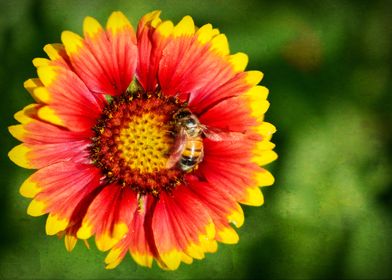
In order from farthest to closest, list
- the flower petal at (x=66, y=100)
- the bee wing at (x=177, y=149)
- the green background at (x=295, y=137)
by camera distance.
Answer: the green background at (x=295, y=137), the bee wing at (x=177, y=149), the flower petal at (x=66, y=100)

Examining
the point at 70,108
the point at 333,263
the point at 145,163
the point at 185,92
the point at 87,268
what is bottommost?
the point at 87,268

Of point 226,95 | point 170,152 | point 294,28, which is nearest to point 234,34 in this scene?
point 294,28

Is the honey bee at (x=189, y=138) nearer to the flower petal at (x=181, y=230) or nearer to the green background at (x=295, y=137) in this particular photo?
the flower petal at (x=181, y=230)

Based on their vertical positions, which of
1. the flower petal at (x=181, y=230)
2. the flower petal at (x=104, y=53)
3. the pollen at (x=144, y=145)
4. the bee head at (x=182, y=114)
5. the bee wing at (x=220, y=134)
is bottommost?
the flower petal at (x=181, y=230)

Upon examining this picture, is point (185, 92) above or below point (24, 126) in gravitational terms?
above

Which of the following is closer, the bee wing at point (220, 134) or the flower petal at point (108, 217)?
the flower petal at point (108, 217)

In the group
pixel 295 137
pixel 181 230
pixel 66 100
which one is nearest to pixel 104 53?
pixel 66 100

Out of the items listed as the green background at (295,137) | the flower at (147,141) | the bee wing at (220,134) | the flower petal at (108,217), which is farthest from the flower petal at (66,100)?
the green background at (295,137)

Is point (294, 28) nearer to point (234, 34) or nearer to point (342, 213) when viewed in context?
point (234, 34)
